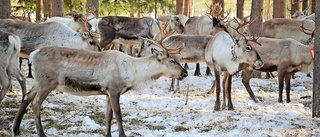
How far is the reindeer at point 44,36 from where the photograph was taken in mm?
9555

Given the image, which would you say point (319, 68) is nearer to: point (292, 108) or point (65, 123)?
point (292, 108)

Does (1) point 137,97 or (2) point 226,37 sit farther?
(1) point 137,97

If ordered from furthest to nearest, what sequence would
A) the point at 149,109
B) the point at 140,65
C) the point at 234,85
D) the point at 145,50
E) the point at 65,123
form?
the point at 234,85 → the point at 145,50 → the point at 149,109 → the point at 65,123 → the point at 140,65

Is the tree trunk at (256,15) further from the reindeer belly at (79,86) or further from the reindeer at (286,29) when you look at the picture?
the reindeer belly at (79,86)

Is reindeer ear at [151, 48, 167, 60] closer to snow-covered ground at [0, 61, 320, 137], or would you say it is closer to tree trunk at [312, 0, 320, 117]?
snow-covered ground at [0, 61, 320, 137]

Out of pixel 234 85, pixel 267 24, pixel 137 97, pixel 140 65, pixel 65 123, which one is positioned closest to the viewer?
pixel 140 65

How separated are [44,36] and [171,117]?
3.45 metres

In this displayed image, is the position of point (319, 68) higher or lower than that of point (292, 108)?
higher

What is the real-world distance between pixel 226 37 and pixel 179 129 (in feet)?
8.24

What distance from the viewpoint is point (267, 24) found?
14.6 meters

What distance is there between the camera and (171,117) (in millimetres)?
7562

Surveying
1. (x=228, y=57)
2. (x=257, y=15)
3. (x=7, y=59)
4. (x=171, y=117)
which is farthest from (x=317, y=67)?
(x=257, y=15)

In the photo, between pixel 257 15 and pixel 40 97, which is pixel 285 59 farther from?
pixel 40 97

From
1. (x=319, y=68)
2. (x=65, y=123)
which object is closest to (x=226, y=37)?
(x=319, y=68)
